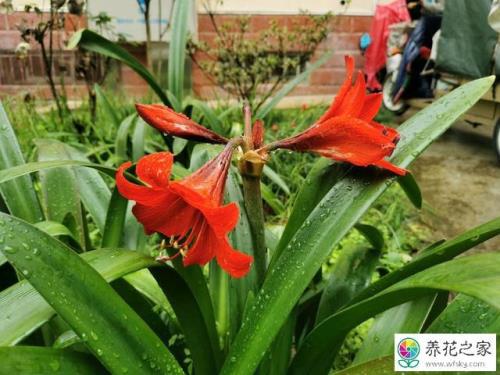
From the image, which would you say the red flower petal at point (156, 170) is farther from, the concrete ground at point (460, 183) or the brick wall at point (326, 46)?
the brick wall at point (326, 46)

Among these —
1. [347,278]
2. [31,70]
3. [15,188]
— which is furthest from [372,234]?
[31,70]

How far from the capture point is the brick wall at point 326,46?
552 centimetres

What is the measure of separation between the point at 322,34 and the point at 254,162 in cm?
337

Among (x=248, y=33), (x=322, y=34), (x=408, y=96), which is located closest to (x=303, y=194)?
(x=322, y=34)

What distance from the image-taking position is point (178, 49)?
224 cm

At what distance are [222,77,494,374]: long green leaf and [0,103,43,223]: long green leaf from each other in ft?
2.28

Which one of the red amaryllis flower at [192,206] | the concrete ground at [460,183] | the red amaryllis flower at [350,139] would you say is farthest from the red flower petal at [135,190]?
the concrete ground at [460,183]

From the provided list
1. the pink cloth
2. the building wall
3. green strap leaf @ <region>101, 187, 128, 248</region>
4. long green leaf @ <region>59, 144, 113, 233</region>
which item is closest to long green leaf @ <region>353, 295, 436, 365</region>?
green strap leaf @ <region>101, 187, 128, 248</region>

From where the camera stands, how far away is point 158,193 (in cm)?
76

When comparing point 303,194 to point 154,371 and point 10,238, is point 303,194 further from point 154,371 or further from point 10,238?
point 10,238

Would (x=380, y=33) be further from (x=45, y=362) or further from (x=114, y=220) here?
(x=45, y=362)

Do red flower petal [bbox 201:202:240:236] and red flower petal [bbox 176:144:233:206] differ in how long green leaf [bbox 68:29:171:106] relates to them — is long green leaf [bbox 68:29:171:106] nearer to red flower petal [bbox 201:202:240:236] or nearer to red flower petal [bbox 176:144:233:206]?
red flower petal [bbox 176:144:233:206]

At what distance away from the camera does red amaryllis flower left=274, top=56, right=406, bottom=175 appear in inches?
33.2

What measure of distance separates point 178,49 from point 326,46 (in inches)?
154
